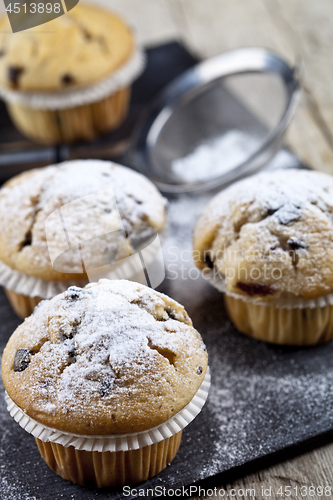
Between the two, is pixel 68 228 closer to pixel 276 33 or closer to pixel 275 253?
pixel 275 253

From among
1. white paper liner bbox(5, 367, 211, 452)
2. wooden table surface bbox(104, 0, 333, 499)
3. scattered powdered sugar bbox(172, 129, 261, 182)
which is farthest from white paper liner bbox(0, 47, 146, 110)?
white paper liner bbox(5, 367, 211, 452)

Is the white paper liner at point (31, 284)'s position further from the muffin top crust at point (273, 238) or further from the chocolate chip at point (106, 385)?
the chocolate chip at point (106, 385)

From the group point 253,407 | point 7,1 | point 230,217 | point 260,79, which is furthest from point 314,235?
point 260,79

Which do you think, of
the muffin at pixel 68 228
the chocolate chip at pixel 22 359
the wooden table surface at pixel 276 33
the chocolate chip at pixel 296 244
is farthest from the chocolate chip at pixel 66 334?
the wooden table surface at pixel 276 33

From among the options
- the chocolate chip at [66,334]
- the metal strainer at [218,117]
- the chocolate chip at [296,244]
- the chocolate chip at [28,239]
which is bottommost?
the metal strainer at [218,117]

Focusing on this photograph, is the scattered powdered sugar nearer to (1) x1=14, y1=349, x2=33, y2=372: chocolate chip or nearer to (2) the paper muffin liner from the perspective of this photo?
(2) the paper muffin liner

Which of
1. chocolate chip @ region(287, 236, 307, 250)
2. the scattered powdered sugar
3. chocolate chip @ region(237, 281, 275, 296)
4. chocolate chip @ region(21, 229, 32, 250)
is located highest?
chocolate chip @ region(21, 229, 32, 250)

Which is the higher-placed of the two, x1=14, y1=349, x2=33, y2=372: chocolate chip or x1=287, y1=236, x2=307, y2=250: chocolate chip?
x1=14, y1=349, x2=33, y2=372: chocolate chip
